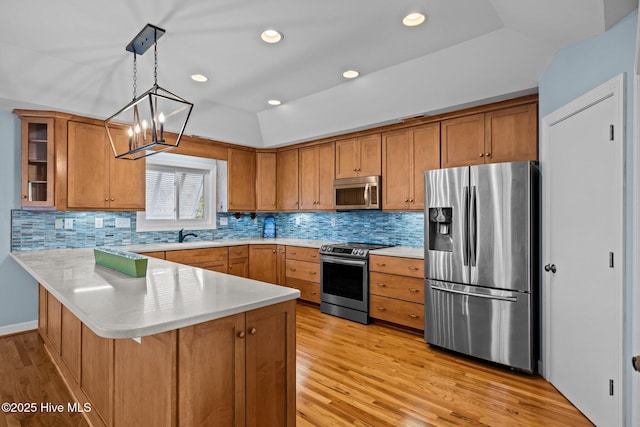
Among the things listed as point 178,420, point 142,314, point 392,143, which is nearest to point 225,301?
point 142,314

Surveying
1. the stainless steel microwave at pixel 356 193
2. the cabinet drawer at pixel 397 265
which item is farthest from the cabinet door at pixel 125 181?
the cabinet drawer at pixel 397 265

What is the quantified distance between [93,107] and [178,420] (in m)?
3.63

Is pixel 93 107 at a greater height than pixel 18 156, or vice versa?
pixel 93 107

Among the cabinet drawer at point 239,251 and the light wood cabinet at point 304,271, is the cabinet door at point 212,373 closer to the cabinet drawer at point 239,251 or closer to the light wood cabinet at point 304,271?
the light wood cabinet at point 304,271

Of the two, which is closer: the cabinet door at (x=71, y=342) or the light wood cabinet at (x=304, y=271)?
the cabinet door at (x=71, y=342)

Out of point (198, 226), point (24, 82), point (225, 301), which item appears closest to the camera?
point (225, 301)

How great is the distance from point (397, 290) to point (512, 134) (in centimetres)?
199

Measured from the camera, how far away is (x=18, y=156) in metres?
3.65

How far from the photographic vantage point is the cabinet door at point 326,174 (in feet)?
15.9

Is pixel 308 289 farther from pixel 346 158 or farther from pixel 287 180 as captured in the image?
pixel 346 158

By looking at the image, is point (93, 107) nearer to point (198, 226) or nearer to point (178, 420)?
point (198, 226)

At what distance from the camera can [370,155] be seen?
4375 mm

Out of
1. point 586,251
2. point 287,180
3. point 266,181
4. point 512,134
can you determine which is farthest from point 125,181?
point 586,251

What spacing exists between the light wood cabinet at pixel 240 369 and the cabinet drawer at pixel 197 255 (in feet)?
9.55
